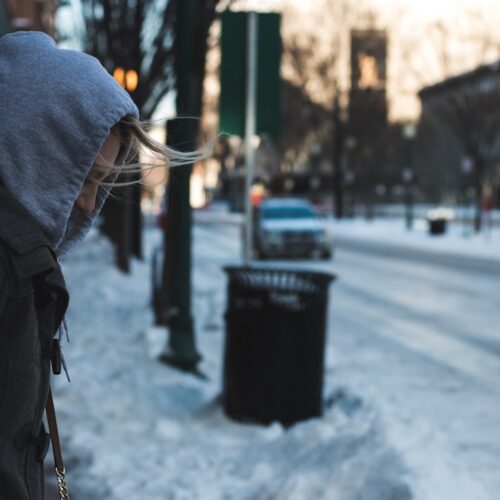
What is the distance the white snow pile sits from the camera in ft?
14.2

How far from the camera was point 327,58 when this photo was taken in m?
45.5

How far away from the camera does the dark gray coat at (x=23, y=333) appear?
53.9 inches

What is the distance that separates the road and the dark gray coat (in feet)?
8.97

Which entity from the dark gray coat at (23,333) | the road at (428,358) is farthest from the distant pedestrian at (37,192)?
the road at (428,358)

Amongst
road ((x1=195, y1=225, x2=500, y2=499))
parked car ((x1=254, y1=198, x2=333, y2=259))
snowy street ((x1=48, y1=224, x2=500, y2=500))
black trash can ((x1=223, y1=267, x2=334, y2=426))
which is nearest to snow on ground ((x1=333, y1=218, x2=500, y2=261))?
parked car ((x1=254, y1=198, x2=333, y2=259))

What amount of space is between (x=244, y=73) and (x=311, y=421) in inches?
122

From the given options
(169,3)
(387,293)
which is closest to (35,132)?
(387,293)

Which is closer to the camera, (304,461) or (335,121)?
(304,461)

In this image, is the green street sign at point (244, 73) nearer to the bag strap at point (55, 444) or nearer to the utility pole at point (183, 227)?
the utility pole at point (183, 227)

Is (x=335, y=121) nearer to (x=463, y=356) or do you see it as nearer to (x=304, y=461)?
(x=463, y=356)

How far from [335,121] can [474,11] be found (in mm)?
18099

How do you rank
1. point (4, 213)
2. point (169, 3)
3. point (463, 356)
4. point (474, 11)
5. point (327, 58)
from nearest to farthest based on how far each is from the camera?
point (4, 213) → point (463, 356) → point (169, 3) → point (474, 11) → point (327, 58)

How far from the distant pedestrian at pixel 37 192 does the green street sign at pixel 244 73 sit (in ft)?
18.4

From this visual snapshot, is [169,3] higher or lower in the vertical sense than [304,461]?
higher
